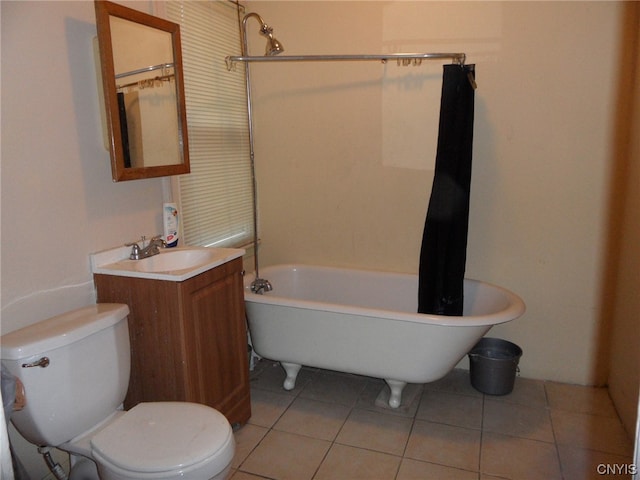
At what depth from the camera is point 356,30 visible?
2867 mm

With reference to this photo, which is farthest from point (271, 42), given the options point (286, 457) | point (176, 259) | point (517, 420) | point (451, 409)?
point (517, 420)

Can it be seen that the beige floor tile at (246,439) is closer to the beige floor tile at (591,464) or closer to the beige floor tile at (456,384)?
the beige floor tile at (456,384)

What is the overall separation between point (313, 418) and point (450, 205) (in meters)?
1.34

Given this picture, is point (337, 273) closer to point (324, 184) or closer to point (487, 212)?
point (324, 184)

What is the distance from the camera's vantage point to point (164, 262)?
2.19m

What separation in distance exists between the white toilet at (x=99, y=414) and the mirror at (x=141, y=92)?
70cm

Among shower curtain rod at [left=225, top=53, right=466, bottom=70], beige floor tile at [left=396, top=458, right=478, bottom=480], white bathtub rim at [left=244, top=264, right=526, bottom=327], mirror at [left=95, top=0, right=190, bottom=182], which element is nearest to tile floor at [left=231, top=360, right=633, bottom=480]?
beige floor tile at [left=396, top=458, right=478, bottom=480]

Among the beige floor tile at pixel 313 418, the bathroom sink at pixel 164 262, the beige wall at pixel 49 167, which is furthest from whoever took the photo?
the beige floor tile at pixel 313 418

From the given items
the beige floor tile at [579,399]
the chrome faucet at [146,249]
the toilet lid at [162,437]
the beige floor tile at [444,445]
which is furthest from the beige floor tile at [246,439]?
the beige floor tile at [579,399]

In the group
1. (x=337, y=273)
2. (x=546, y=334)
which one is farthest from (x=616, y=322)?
(x=337, y=273)

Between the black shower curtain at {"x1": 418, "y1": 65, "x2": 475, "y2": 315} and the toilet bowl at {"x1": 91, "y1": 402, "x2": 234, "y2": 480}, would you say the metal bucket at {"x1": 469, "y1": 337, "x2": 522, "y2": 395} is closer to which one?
the black shower curtain at {"x1": 418, "y1": 65, "x2": 475, "y2": 315}

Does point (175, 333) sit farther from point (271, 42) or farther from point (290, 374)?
point (271, 42)

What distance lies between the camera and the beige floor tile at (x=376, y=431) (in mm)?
2219

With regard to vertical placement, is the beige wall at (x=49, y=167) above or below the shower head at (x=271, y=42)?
below
